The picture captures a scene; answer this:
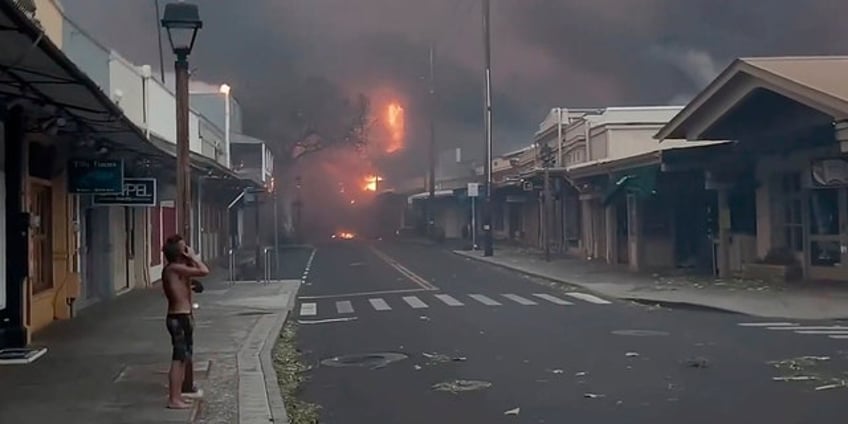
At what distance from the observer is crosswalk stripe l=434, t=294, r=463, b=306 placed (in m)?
23.2

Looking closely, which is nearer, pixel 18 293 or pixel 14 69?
pixel 14 69

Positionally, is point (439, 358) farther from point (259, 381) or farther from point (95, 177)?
point (95, 177)

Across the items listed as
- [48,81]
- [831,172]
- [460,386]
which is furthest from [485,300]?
[48,81]

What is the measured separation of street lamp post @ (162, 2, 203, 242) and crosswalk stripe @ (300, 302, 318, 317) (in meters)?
9.59

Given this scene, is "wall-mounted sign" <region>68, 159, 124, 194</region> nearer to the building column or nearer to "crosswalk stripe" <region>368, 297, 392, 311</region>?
the building column

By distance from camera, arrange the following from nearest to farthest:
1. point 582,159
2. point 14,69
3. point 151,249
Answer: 1. point 14,69
2. point 151,249
3. point 582,159

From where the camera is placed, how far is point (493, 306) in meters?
22.4

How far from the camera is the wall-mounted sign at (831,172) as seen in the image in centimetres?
2362

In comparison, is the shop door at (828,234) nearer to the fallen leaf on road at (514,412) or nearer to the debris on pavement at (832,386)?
the debris on pavement at (832,386)

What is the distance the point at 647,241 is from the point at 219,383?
83.5 feet

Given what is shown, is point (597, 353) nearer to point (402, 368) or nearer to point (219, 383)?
point (402, 368)

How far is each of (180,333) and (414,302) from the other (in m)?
13.8

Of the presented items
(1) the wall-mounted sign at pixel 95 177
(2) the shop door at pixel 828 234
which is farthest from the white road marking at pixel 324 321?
(2) the shop door at pixel 828 234

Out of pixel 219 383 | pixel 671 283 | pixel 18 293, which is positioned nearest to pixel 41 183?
pixel 18 293
